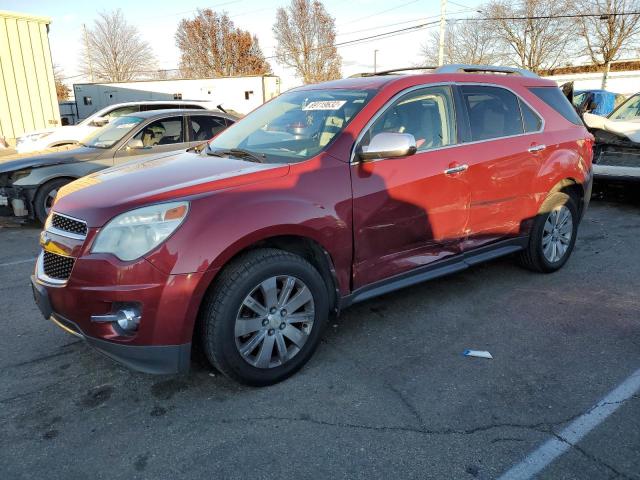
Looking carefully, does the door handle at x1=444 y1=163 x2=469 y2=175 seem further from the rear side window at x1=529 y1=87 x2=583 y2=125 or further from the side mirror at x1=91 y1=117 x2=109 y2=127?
the side mirror at x1=91 y1=117 x2=109 y2=127

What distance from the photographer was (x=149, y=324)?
2.54 m

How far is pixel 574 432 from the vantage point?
99.7 inches

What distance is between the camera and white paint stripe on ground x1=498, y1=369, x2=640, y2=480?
7.48 ft

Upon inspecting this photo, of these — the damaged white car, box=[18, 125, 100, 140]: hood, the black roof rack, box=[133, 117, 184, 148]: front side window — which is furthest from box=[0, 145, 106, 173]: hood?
the damaged white car

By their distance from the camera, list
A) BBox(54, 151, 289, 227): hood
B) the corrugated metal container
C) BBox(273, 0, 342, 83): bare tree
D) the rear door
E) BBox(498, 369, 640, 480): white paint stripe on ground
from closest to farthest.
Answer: BBox(498, 369, 640, 480): white paint stripe on ground < BBox(54, 151, 289, 227): hood < the rear door < the corrugated metal container < BBox(273, 0, 342, 83): bare tree

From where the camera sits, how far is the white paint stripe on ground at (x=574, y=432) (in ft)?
7.48

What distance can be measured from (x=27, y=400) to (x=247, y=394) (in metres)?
1.27

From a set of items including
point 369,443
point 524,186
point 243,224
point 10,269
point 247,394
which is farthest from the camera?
point 10,269

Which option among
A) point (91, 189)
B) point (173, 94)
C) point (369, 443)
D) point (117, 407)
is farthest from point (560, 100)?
point (173, 94)

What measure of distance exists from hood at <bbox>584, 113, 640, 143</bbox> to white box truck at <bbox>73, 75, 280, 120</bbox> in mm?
22197

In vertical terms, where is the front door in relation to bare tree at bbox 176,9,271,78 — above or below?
below

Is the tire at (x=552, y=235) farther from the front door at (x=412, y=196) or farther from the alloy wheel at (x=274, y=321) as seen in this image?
the alloy wheel at (x=274, y=321)

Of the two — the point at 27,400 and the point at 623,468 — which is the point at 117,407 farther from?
the point at 623,468

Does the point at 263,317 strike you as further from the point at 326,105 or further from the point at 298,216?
the point at 326,105
